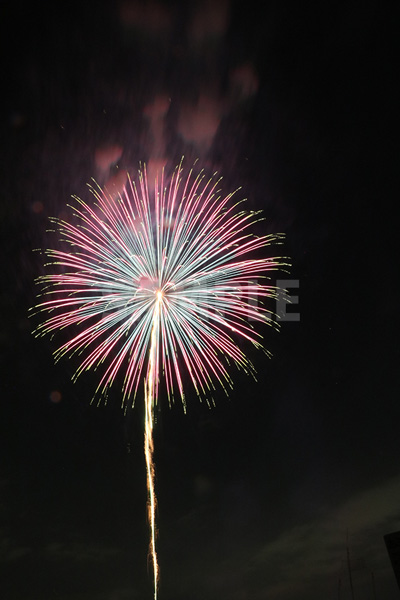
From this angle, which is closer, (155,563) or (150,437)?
(155,563)

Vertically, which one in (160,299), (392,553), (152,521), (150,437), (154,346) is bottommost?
(392,553)

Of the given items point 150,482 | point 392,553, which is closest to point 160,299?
point 150,482

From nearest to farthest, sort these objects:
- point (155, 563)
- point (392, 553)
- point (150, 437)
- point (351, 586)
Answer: point (392, 553) → point (155, 563) → point (150, 437) → point (351, 586)

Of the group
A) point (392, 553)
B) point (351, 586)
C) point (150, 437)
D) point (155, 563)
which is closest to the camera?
point (392, 553)

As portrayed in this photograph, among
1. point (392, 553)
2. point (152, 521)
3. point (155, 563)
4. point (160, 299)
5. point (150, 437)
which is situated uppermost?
point (160, 299)

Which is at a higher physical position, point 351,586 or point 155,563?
point 351,586

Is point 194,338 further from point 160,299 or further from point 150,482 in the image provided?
point 150,482

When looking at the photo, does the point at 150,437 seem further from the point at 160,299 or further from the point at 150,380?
the point at 160,299

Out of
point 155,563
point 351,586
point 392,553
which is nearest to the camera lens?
point 392,553

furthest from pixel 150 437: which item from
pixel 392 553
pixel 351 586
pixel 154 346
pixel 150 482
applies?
pixel 351 586
